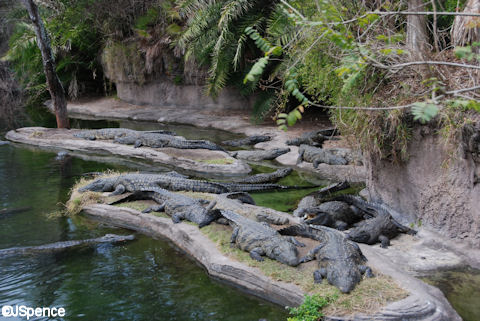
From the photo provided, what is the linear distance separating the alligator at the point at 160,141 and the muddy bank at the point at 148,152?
226mm

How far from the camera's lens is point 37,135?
13367 millimetres

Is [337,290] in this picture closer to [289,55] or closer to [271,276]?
[271,276]

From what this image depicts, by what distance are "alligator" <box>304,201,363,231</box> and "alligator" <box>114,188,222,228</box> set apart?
1316mm

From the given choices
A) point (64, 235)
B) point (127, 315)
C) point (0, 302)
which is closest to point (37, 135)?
point (64, 235)

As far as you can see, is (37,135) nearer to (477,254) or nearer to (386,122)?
(386,122)

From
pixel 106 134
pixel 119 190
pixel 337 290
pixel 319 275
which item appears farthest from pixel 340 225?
pixel 106 134

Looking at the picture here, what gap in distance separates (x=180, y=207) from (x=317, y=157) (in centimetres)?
398

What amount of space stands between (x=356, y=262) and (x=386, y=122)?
79.0 inches

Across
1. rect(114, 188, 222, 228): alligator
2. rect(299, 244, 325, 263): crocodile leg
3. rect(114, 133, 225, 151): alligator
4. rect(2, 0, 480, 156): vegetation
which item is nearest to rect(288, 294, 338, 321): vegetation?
rect(299, 244, 325, 263): crocodile leg

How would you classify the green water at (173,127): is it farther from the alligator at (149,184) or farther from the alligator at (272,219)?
the alligator at (272,219)

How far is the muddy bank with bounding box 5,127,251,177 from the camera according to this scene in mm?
9703

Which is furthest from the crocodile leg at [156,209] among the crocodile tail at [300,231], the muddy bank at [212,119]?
the muddy bank at [212,119]

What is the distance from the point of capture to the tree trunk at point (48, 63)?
478 inches

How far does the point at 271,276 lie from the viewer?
4.71 m
